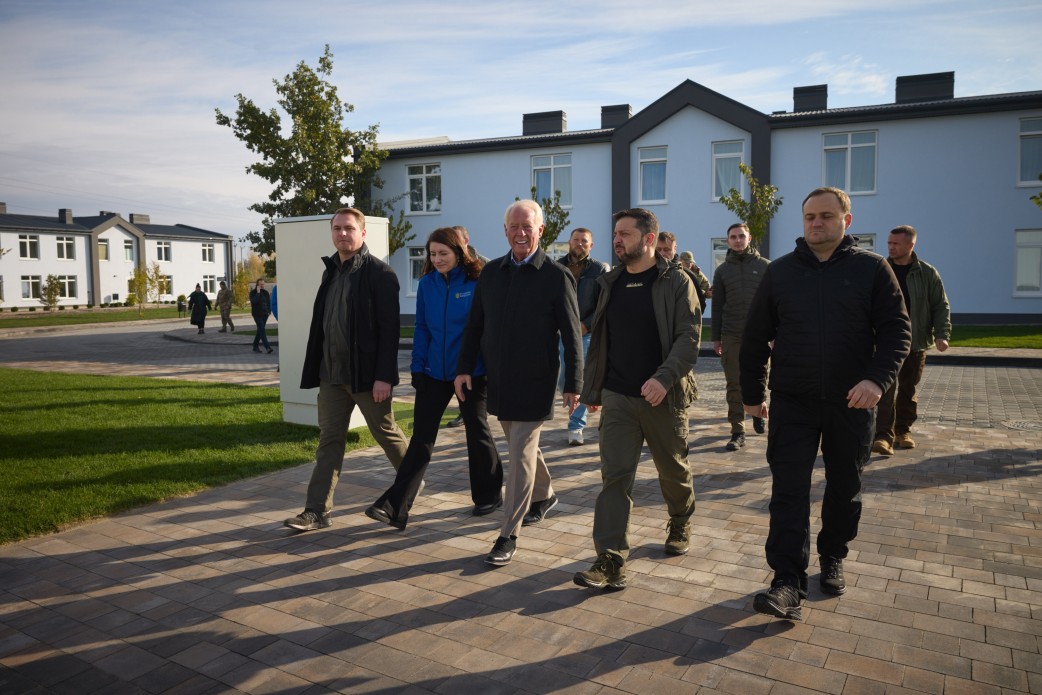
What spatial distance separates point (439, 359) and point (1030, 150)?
84.3 ft

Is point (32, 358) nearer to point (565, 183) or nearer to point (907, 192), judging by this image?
point (565, 183)

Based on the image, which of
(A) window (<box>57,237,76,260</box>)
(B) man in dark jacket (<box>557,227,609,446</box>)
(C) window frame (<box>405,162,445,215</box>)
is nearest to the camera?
(B) man in dark jacket (<box>557,227,609,446</box>)

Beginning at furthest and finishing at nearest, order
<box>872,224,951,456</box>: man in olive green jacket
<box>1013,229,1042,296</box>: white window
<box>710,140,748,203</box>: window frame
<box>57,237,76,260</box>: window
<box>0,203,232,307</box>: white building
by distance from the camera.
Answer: <box>57,237,76,260</box>: window, <box>0,203,232,307</box>: white building, <box>710,140,748,203</box>: window frame, <box>1013,229,1042,296</box>: white window, <box>872,224,951,456</box>: man in olive green jacket

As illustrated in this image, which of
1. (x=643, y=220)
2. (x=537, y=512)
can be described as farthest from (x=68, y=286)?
(x=643, y=220)

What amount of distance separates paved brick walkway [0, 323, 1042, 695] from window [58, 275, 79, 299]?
63.2 m

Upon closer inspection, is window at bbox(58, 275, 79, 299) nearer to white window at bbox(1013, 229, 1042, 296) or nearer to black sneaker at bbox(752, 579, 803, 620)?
white window at bbox(1013, 229, 1042, 296)

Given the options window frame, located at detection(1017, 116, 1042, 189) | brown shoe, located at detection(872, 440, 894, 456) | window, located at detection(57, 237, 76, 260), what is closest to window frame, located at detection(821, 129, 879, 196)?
window frame, located at detection(1017, 116, 1042, 189)

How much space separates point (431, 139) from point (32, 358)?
77.0 ft

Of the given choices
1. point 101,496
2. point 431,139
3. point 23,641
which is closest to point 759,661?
point 23,641

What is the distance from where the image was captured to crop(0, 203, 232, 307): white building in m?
57.4

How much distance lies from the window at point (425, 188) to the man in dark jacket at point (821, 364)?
28.1 meters

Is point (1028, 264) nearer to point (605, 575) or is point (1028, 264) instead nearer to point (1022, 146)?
point (1022, 146)

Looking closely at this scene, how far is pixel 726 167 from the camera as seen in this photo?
2655cm

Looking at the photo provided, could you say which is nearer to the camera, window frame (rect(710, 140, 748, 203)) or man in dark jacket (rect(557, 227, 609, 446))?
man in dark jacket (rect(557, 227, 609, 446))
